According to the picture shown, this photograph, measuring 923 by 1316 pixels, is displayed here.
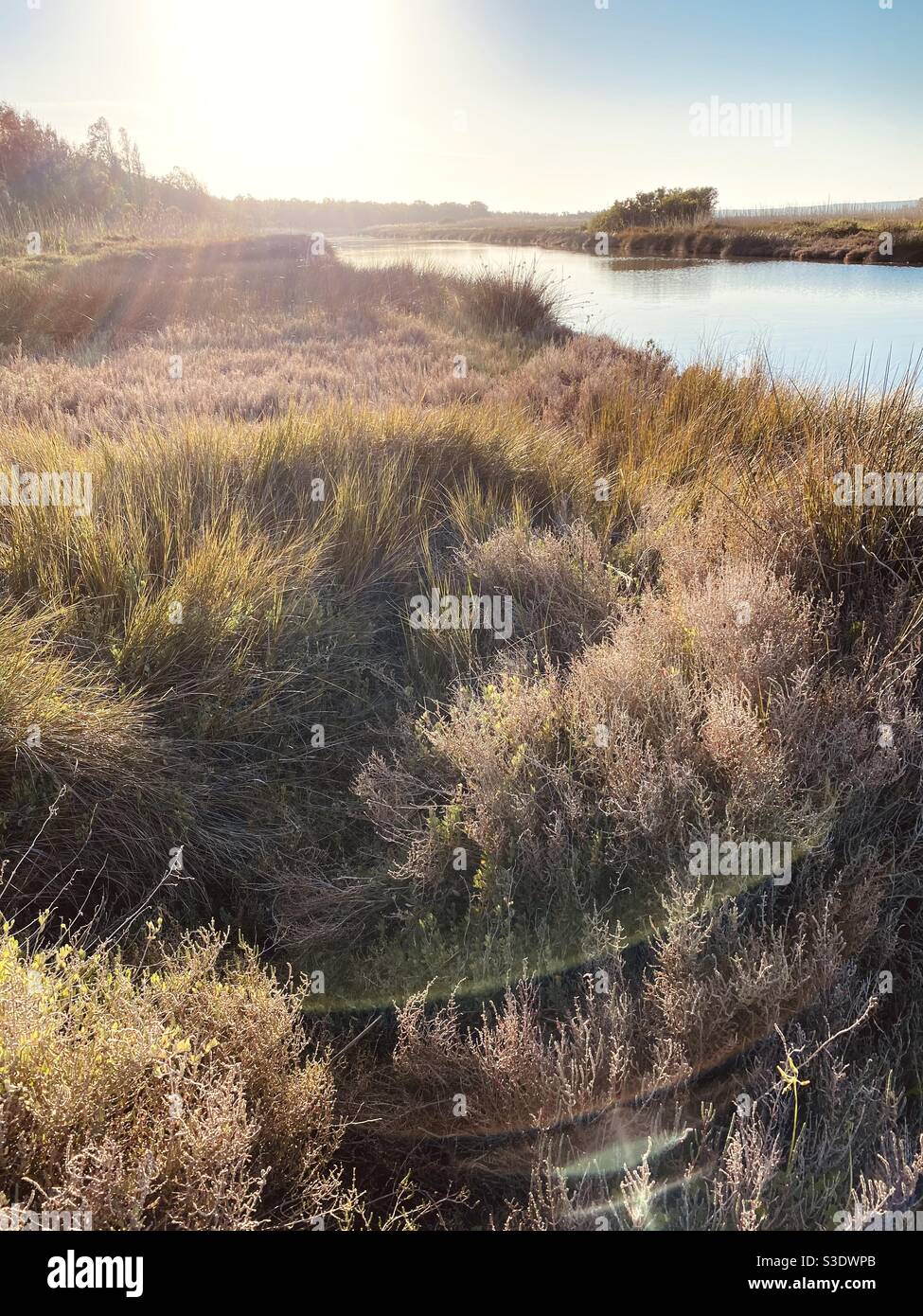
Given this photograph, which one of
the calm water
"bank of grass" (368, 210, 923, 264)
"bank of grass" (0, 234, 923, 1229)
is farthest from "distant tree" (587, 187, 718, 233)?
"bank of grass" (0, 234, 923, 1229)

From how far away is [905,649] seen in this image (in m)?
3.29

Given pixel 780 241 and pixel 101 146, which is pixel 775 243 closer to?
pixel 780 241

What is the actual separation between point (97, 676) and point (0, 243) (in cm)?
1605

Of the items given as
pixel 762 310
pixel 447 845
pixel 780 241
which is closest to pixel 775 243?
pixel 780 241

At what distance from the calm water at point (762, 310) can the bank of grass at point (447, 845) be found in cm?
292

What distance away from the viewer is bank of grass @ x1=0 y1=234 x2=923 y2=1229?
188cm

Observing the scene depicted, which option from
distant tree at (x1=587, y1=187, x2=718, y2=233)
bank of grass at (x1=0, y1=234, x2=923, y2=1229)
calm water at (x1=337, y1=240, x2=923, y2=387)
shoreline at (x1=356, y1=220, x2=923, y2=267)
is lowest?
bank of grass at (x1=0, y1=234, x2=923, y2=1229)

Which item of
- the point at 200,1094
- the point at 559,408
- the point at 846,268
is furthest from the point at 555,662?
the point at 846,268

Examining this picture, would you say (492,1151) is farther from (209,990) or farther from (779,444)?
(779,444)

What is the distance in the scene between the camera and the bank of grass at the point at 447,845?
1.88 meters

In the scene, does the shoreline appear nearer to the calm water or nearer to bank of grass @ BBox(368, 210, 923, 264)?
bank of grass @ BBox(368, 210, 923, 264)

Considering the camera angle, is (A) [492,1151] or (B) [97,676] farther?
(B) [97,676]

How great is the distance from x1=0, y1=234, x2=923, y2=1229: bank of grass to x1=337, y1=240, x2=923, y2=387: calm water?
292 cm

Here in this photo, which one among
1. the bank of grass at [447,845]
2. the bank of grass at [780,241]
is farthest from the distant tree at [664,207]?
the bank of grass at [447,845]
